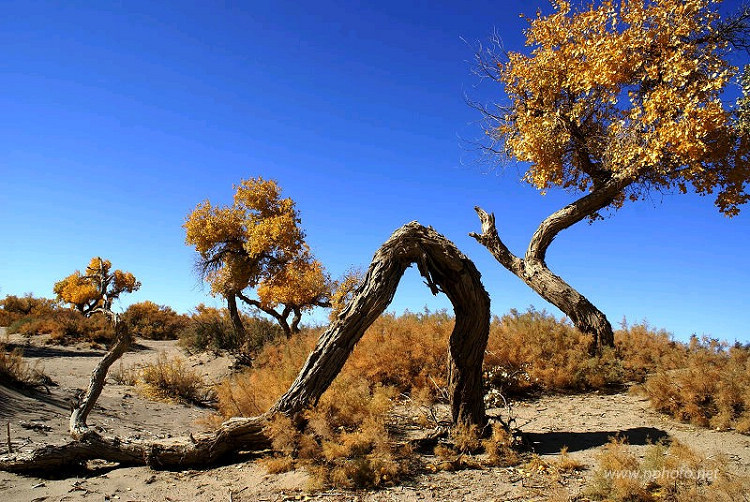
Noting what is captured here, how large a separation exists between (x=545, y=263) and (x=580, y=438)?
266 inches

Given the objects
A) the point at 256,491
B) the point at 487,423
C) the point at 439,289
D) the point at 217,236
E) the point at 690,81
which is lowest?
the point at 256,491

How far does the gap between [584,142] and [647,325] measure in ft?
17.7

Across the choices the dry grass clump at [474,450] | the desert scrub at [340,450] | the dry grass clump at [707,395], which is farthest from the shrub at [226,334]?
the dry grass clump at [707,395]

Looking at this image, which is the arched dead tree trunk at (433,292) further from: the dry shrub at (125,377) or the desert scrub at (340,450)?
the dry shrub at (125,377)

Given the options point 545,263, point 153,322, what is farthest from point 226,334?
point 545,263

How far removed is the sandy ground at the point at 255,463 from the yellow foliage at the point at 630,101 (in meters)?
5.86

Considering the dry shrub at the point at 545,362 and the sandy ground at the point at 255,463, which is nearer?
the sandy ground at the point at 255,463

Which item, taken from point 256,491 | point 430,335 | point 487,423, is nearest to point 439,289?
point 487,423

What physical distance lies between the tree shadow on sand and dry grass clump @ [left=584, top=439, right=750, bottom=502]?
1.22 m

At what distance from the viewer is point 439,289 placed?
21.3 feet

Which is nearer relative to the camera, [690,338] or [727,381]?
[727,381]

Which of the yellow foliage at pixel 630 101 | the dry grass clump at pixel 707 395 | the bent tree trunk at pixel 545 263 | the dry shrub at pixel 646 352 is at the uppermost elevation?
the yellow foliage at pixel 630 101

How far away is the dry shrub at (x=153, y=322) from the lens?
3034 cm

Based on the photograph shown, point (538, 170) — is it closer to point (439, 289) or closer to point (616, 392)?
point (616, 392)
